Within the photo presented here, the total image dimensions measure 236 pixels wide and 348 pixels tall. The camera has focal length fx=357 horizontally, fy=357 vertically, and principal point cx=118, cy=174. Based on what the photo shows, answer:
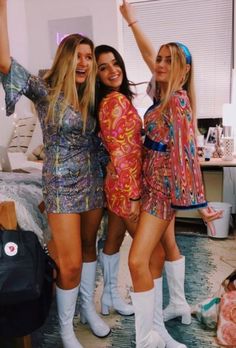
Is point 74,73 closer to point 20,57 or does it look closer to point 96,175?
point 96,175

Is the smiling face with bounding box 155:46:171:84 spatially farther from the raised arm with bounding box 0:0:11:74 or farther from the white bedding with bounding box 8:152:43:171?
the white bedding with bounding box 8:152:43:171

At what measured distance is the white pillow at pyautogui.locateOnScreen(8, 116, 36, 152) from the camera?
3.68m

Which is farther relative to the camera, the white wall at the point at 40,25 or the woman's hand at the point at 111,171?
the white wall at the point at 40,25

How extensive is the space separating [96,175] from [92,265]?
1.55 ft

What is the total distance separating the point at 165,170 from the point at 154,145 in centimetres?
11

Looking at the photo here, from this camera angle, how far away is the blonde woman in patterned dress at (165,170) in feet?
4.44

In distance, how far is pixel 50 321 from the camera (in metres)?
2.00

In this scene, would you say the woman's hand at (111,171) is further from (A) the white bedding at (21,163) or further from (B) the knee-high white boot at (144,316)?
(A) the white bedding at (21,163)

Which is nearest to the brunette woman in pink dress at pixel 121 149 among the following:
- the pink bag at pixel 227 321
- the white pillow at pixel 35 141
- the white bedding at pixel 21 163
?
the pink bag at pixel 227 321

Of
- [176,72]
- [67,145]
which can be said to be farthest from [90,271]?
[176,72]

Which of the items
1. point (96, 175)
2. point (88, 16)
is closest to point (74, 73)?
point (96, 175)

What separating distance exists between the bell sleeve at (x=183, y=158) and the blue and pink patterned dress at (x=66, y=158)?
393 mm

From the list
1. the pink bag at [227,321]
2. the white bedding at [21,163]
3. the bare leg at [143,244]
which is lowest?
the pink bag at [227,321]

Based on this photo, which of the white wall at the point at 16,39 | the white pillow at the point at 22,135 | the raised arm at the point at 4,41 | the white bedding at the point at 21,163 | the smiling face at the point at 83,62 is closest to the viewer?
the raised arm at the point at 4,41
